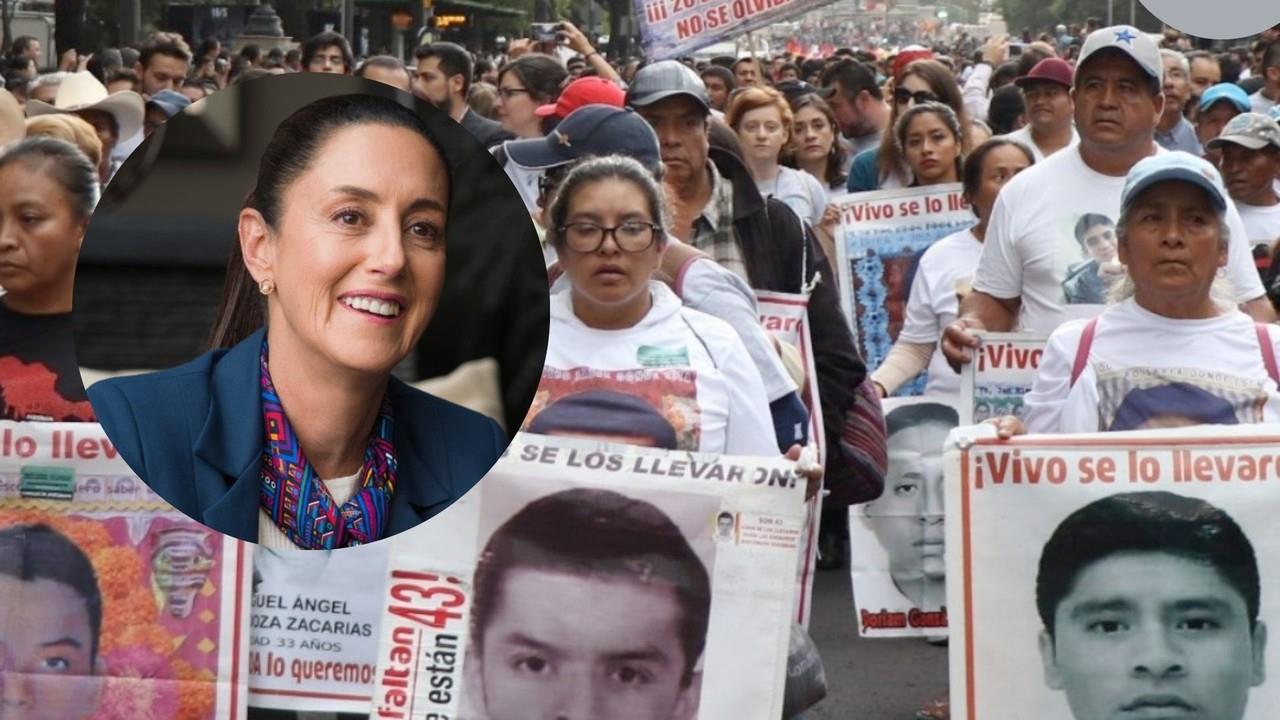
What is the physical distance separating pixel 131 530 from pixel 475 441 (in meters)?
2.38

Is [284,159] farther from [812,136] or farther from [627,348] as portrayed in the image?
[812,136]

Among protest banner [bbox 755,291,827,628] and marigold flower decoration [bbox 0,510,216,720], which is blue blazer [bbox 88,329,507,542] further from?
protest banner [bbox 755,291,827,628]

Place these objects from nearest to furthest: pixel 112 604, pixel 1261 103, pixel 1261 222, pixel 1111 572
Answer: pixel 112 604 → pixel 1111 572 → pixel 1261 222 → pixel 1261 103

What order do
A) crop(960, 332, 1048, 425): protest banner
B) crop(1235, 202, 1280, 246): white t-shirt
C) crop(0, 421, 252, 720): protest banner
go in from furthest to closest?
crop(1235, 202, 1280, 246): white t-shirt
crop(960, 332, 1048, 425): protest banner
crop(0, 421, 252, 720): protest banner

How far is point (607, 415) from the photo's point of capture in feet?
12.7

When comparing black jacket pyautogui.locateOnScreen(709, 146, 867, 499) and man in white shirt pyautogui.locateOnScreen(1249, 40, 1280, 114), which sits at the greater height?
man in white shirt pyautogui.locateOnScreen(1249, 40, 1280, 114)

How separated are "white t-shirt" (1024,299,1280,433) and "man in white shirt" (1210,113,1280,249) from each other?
3.44 meters

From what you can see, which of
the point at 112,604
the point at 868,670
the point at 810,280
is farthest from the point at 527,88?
the point at 112,604

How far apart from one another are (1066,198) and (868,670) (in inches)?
75.9

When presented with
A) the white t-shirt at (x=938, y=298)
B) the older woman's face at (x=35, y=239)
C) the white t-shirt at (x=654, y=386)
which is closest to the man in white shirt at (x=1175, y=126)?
the white t-shirt at (x=938, y=298)

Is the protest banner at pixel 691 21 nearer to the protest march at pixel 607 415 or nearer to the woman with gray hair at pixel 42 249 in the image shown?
the protest march at pixel 607 415

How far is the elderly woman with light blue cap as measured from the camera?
444 centimetres

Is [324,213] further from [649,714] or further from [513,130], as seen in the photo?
[513,130]

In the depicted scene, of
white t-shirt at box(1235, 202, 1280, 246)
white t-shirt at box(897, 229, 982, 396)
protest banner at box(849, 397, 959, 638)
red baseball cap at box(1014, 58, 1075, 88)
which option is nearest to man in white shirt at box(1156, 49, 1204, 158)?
red baseball cap at box(1014, 58, 1075, 88)
